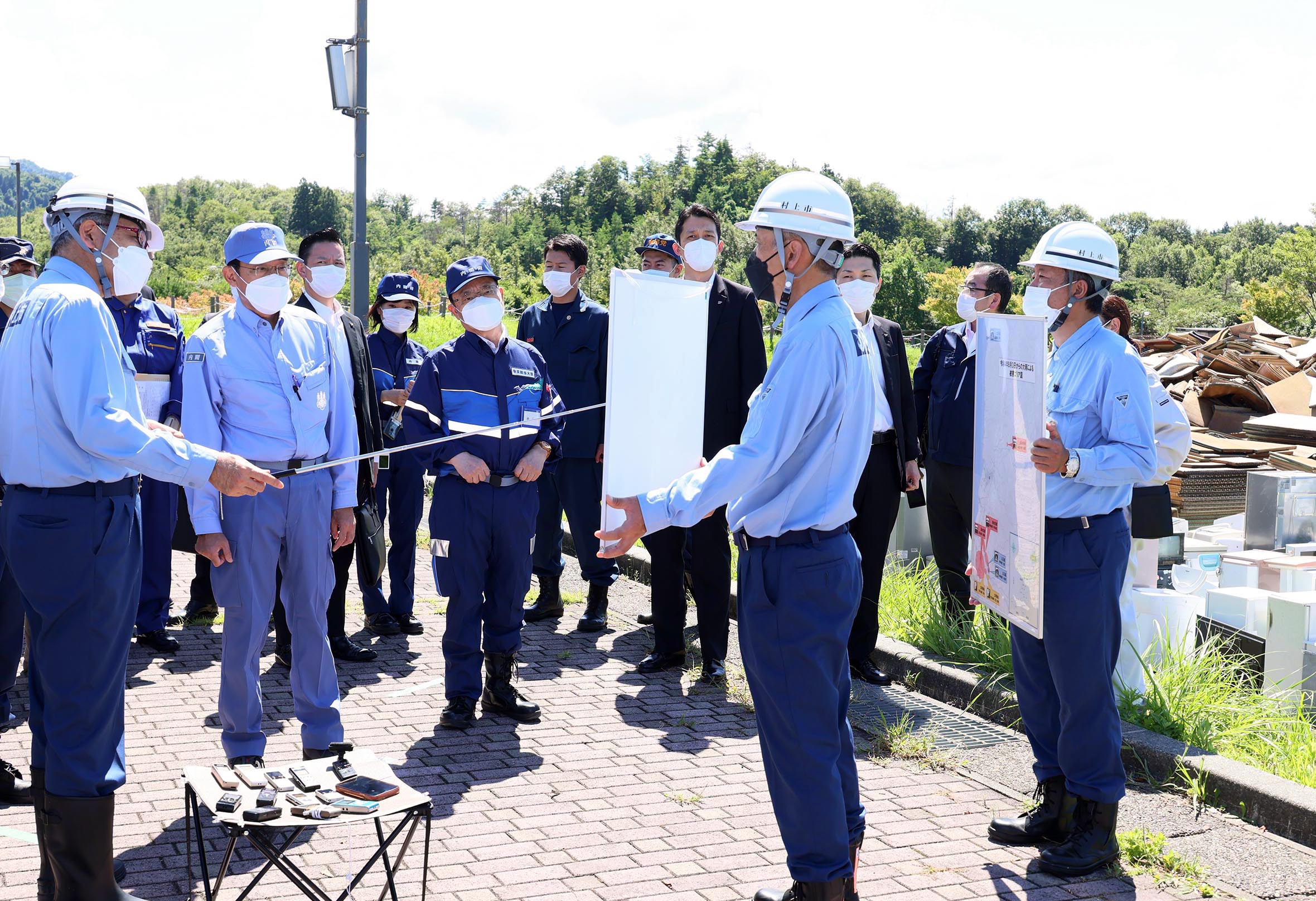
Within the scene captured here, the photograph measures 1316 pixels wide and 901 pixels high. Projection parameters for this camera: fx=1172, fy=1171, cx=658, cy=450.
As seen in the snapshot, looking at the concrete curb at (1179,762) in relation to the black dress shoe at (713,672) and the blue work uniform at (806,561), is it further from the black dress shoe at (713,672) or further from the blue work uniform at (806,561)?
the blue work uniform at (806,561)

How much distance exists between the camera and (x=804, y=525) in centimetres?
366

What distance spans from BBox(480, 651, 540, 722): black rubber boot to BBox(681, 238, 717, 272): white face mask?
8.01 feet

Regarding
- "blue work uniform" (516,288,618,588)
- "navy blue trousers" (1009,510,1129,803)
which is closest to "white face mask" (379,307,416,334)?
"blue work uniform" (516,288,618,588)

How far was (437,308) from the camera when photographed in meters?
52.8

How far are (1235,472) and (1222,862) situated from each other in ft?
29.3

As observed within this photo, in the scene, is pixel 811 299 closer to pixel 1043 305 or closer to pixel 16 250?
pixel 1043 305

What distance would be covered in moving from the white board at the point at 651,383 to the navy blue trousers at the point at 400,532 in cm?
423

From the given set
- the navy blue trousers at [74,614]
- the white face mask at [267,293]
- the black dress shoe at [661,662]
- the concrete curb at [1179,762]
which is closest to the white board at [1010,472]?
the concrete curb at [1179,762]

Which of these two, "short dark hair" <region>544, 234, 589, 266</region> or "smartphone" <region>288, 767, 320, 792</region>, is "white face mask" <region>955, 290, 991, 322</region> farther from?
"smartphone" <region>288, 767, 320, 792</region>

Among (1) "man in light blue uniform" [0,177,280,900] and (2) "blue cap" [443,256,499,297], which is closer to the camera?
(1) "man in light blue uniform" [0,177,280,900]

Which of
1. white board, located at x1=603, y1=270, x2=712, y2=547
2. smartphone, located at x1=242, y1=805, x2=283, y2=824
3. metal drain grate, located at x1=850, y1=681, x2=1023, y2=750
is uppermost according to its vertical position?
white board, located at x1=603, y1=270, x2=712, y2=547

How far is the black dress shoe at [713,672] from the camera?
6754 mm

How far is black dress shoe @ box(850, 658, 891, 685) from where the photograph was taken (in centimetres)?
668

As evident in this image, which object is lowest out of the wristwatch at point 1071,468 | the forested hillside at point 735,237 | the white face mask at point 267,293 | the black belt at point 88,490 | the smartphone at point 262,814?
the smartphone at point 262,814
